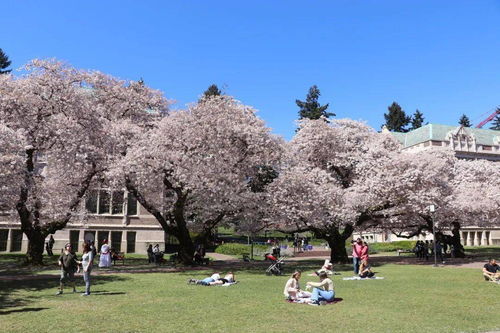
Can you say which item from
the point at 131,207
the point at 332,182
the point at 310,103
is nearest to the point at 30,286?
the point at 332,182

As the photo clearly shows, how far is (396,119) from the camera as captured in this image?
107188mm

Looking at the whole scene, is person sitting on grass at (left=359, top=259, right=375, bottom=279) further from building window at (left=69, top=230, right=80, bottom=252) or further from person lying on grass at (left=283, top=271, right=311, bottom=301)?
building window at (left=69, top=230, right=80, bottom=252)

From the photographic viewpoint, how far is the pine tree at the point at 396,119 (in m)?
108

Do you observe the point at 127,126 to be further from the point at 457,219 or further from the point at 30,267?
the point at 457,219

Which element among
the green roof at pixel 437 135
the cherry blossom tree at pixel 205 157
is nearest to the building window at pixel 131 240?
the cherry blossom tree at pixel 205 157

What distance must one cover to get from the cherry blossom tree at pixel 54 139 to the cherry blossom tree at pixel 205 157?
266 centimetres

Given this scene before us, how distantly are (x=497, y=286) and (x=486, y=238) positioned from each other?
233 feet

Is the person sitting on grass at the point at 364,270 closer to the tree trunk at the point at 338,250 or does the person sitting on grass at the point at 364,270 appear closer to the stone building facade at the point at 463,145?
the tree trunk at the point at 338,250

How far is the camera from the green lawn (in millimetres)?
9752

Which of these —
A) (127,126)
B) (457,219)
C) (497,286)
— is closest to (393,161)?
(457,219)

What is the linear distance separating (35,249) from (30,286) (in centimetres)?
1022

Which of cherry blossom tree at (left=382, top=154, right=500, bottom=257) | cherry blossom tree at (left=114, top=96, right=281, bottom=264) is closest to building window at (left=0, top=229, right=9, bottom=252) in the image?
cherry blossom tree at (left=114, top=96, right=281, bottom=264)

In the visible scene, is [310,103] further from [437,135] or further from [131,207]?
[131,207]

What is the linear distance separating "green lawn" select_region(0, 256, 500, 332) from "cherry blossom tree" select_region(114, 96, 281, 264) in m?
7.30
